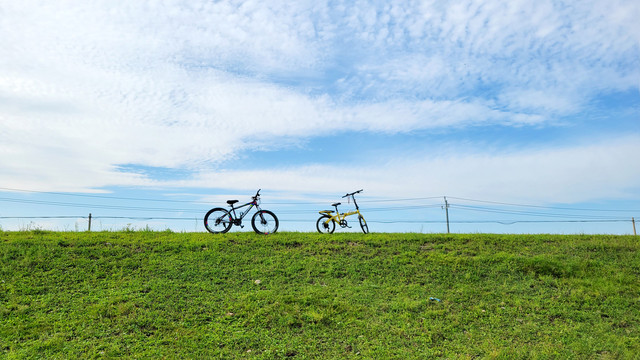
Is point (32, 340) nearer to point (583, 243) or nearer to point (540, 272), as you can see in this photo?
point (540, 272)

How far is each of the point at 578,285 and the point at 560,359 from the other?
389 centimetres

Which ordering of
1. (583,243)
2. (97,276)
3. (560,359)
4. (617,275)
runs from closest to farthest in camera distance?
(560,359) < (97,276) < (617,275) < (583,243)

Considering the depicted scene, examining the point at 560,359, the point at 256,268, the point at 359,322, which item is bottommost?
the point at 560,359

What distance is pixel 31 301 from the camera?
8680 millimetres

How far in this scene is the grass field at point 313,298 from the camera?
7203 millimetres

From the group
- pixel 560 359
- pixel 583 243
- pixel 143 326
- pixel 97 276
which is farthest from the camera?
pixel 583 243

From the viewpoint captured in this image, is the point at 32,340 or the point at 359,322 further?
the point at 359,322

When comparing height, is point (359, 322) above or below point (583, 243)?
below

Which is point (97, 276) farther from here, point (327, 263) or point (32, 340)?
point (327, 263)

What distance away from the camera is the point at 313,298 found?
8719 mm

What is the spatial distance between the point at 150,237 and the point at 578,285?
478 inches

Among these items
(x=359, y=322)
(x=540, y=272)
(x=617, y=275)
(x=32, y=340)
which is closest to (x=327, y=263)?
(x=359, y=322)

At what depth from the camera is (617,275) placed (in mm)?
10766

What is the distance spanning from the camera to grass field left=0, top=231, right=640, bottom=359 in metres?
7.20
